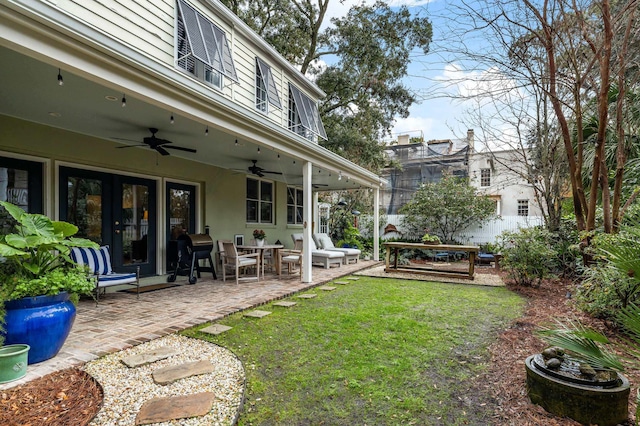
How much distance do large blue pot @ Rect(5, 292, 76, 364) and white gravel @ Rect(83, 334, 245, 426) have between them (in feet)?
1.40

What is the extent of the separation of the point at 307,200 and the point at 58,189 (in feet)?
13.7

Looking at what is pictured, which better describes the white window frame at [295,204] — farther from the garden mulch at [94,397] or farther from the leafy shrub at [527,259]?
the garden mulch at [94,397]

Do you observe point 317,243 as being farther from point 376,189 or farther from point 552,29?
point 552,29

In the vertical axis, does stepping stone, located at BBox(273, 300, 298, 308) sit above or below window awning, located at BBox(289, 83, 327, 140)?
below

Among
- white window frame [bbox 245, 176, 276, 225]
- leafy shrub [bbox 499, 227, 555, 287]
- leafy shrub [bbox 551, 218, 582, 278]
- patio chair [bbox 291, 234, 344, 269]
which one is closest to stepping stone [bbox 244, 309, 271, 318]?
patio chair [bbox 291, 234, 344, 269]

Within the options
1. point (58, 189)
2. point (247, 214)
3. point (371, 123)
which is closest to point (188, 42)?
point (58, 189)

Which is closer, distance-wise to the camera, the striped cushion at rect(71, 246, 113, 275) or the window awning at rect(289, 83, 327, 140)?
the striped cushion at rect(71, 246, 113, 275)

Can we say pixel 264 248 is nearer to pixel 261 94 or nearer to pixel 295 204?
pixel 261 94

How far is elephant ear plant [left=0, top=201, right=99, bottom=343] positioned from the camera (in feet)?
9.77

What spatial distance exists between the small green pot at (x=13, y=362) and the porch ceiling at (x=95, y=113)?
2.53m

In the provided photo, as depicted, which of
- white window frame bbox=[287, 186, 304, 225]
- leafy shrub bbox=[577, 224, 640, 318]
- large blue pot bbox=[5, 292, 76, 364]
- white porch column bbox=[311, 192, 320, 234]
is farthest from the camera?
white porch column bbox=[311, 192, 320, 234]

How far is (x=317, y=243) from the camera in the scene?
10.0 meters

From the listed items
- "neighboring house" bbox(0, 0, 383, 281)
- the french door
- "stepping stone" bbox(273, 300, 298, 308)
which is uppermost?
"neighboring house" bbox(0, 0, 383, 281)

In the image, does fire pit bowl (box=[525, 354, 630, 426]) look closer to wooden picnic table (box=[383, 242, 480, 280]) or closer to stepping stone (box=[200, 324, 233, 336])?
stepping stone (box=[200, 324, 233, 336])
